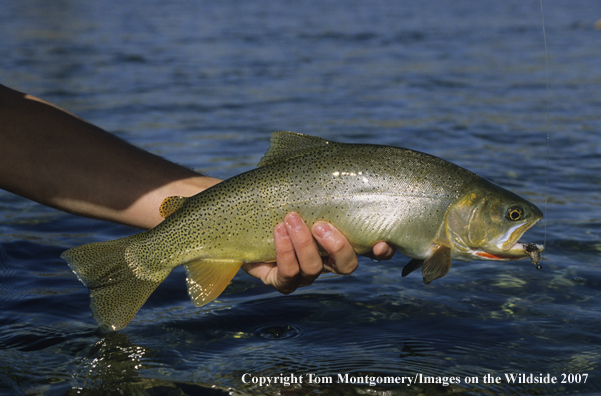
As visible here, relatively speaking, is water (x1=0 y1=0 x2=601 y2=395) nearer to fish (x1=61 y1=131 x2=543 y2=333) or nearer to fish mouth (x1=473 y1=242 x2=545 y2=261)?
fish (x1=61 y1=131 x2=543 y2=333)

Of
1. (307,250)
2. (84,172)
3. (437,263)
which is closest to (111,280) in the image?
(84,172)

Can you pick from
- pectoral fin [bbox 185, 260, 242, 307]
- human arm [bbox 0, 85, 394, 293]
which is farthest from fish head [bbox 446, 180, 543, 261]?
pectoral fin [bbox 185, 260, 242, 307]

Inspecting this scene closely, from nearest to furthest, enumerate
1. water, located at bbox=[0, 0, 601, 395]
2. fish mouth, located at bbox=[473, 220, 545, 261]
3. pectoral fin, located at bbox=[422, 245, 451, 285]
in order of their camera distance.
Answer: pectoral fin, located at bbox=[422, 245, 451, 285]
fish mouth, located at bbox=[473, 220, 545, 261]
water, located at bbox=[0, 0, 601, 395]

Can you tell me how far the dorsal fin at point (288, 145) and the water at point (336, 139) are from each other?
117 centimetres

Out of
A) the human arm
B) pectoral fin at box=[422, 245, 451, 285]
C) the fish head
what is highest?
the human arm

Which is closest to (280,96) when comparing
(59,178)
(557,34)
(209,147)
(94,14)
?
(209,147)

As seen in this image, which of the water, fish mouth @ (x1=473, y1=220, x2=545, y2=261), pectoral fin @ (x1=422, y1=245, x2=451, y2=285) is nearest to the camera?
pectoral fin @ (x1=422, y1=245, x2=451, y2=285)

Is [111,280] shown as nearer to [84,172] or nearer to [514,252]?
[84,172]

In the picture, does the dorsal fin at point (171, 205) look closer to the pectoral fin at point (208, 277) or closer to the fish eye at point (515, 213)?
the pectoral fin at point (208, 277)

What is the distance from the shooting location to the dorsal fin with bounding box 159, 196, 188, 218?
3424mm

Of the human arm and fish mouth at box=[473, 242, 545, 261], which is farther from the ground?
the human arm

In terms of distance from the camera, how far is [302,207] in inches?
127

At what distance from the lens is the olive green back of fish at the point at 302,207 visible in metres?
3.22

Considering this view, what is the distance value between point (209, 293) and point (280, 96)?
324 inches
